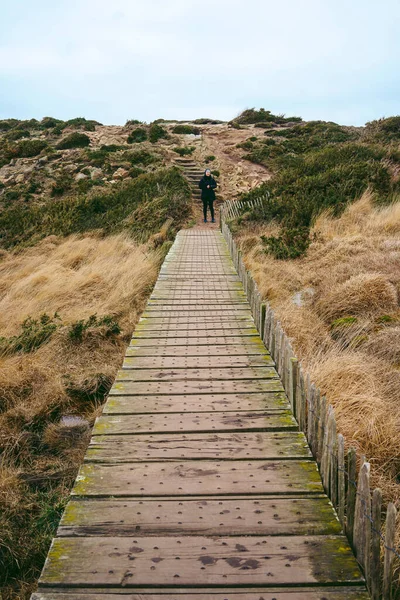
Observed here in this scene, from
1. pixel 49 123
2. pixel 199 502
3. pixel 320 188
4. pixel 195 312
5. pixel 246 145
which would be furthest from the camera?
pixel 49 123

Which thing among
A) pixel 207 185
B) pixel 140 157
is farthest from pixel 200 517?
pixel 140 157

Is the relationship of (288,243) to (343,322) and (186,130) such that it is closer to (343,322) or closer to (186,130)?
(343,322)

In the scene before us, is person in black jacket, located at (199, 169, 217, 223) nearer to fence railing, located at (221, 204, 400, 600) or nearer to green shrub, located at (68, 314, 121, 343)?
green shrub, located at (68, 314, 121, 343)

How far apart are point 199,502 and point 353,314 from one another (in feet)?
15.8

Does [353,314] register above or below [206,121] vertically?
below

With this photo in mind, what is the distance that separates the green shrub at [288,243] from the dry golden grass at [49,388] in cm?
268

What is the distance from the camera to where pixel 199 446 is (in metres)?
3.45

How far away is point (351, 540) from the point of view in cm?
252

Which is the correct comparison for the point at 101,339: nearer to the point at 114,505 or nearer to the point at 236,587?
the point at 114,505

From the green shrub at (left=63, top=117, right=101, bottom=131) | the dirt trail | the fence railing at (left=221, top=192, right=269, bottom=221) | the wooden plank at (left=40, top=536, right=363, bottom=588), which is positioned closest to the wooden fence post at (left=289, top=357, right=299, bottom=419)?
the wooden plank at (left=40, top=536, right=363, bottom=588)

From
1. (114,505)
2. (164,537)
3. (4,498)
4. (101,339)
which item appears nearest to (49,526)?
(4,498)

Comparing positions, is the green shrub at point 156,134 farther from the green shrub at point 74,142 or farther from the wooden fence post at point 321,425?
the wooden fence post at point 321,425

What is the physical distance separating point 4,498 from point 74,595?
5.48ft

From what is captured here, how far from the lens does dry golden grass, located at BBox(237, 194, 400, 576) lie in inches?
151
